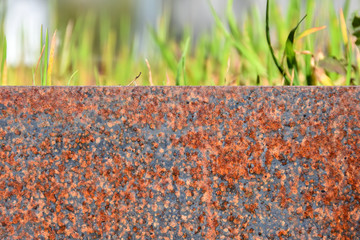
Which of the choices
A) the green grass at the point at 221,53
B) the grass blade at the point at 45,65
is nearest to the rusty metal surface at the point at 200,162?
the grass blade at the point at 45,65

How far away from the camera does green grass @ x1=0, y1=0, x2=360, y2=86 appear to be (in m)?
1.23

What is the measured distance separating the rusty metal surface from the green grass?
1.01 feet

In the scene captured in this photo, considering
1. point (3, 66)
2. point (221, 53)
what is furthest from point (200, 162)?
point (221, 53)

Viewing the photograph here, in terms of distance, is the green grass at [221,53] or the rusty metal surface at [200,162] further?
the green grass at [221,53]

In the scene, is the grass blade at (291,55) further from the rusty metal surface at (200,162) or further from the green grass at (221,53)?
the rusty metal surface at (200,162)

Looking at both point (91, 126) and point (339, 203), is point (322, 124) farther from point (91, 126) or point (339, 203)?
point (91, 126)

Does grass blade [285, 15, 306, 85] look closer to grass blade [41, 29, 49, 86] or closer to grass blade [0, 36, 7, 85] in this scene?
grass blade [41, 29, 49, 86]

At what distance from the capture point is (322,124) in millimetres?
867

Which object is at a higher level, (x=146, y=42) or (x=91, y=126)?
(x=146, y=42)

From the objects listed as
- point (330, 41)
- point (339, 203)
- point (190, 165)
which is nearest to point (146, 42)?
point (330, 41)

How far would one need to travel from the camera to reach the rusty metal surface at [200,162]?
A: 0.87 metres

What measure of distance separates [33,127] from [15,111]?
1.9 inches

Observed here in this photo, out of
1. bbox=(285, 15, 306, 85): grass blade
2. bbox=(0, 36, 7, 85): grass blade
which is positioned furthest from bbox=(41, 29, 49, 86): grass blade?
bbox=(285, 15, 306, 85): grass blade

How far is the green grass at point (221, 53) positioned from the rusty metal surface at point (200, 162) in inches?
12.1
